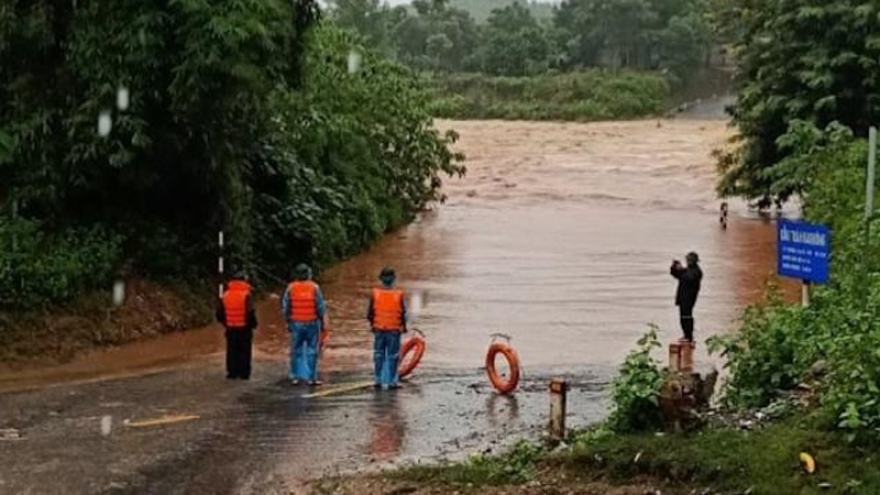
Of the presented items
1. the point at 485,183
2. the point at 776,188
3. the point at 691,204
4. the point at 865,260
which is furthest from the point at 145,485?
the point at 485,183

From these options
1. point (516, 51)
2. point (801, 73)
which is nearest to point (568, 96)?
point (516, 51)

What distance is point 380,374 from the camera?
14969mm

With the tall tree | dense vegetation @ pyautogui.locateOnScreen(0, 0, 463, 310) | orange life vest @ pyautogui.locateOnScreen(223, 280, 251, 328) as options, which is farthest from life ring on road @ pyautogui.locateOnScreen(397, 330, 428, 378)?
the tall tree

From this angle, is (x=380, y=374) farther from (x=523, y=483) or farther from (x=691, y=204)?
(x=691, y=204)

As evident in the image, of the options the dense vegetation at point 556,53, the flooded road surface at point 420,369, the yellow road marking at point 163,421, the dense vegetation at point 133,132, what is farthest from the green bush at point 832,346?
the dense vegetation at point 556,53

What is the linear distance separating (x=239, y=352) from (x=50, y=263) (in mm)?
4369

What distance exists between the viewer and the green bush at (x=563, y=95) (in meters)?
89.8

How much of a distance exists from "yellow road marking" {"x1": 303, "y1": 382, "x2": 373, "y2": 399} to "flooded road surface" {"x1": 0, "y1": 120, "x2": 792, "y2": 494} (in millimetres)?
237

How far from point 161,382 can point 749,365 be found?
292 inches

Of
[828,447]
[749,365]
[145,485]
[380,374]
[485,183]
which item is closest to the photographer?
[828,447]

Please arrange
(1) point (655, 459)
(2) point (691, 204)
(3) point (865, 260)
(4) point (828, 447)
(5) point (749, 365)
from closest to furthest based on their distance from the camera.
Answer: (4) point (828, 447) < (1) point (655, 459) < (5) point (749, 365) < (3) point (865, 260) < (2) point (691, 204)

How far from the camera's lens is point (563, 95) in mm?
92000

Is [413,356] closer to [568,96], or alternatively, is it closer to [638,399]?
[638,399]

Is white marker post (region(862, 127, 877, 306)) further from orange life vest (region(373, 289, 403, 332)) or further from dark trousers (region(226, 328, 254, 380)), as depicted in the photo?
dark trousers (region(226, 328, 254, 380))
